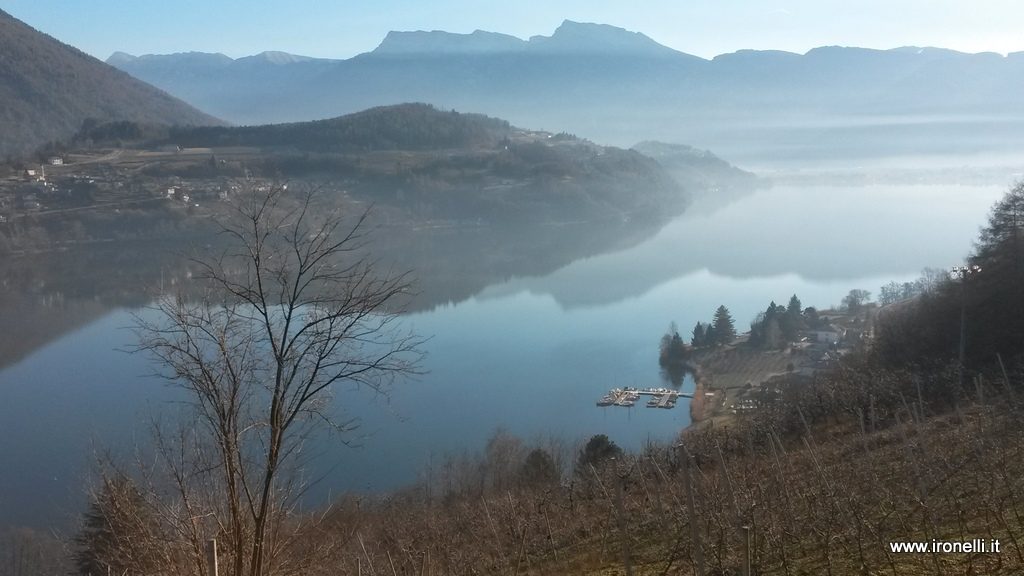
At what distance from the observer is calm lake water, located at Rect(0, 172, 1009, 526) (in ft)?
33.2

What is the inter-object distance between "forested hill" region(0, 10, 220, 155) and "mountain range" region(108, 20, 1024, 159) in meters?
30.5

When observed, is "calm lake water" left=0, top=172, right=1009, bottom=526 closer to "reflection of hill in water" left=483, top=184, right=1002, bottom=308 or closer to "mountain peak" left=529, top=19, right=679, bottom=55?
"reflection of hill in water" left=483, top=184, right=1002, bottom=308

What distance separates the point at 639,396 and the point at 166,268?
34.8 ft

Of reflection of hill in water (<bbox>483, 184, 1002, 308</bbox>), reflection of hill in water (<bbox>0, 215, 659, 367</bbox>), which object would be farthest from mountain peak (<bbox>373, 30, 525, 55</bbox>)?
reflection of hill in water (<bbox>0, 215, 659, 367</bbox>)

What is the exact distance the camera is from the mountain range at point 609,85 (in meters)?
71.6

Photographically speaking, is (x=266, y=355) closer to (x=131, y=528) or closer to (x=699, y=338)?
(x=131, y=528)

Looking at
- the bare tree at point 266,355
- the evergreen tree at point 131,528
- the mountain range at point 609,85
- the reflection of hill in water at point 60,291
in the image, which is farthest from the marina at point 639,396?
the mountain range at point 609,85

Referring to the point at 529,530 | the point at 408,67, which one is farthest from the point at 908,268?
the point at 408,67

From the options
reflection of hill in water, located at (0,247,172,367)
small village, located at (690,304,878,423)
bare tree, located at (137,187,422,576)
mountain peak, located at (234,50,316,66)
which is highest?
mountain peak, located at (234,50,316,66)

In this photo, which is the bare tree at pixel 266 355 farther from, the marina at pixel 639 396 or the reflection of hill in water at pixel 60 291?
the reflection of hill in water at pixel 60 291

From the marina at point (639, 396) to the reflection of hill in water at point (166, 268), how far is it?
3.66m

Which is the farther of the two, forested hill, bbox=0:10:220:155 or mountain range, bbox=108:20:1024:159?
mountain range, bbox=108:20:1024:159

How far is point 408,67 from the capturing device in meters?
121

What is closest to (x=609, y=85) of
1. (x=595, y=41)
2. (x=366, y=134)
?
(x=595, y=41)
